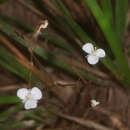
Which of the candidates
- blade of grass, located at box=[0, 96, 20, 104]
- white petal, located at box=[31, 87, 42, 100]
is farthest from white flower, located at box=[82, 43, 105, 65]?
blade of grass, located at box=[0, 96, 20, 104]

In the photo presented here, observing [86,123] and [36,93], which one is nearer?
[36,93]

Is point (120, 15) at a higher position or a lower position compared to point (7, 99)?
higher

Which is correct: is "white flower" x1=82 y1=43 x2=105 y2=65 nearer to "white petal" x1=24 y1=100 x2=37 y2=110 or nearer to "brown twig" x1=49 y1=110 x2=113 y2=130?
"white petal" x1=24 y1=100 x2=37 y2=110

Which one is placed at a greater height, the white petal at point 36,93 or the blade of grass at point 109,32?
the blade of grass at point 109,32

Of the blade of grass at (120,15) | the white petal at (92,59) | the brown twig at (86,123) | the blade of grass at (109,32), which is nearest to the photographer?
the blade of grass at (109,32)

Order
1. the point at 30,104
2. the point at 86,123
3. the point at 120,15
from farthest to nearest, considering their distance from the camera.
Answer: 1. the point at 86,123
2. the point at 120,15
3. the point at 30,104

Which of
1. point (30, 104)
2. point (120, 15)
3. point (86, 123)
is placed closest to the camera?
point (30, 104)

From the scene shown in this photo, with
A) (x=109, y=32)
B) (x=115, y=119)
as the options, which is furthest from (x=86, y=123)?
(x=109, y=32)

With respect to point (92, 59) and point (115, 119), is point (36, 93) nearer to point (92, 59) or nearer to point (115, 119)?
point (92, 59)

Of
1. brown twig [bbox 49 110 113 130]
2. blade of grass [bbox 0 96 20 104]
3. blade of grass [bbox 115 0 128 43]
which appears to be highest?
blade of grass [bbox 115 0 128 43]

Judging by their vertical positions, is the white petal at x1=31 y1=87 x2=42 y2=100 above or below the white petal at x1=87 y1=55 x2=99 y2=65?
below

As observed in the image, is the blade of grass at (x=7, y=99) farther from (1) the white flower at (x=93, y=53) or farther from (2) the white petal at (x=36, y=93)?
(1) the white flower at (x=93, y=53)

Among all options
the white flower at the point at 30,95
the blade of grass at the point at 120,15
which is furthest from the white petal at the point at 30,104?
the blade of grass at the point at 120,15
